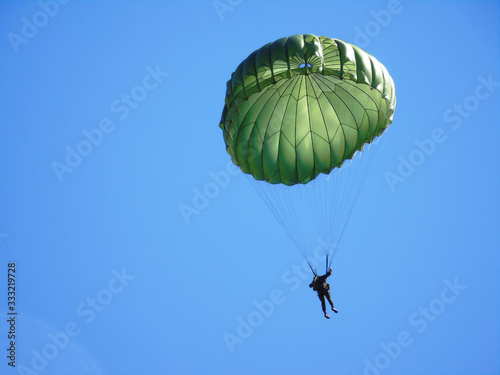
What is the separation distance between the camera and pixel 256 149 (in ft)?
63.3

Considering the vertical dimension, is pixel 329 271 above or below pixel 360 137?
below

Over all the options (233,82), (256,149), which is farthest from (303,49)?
(256,149)

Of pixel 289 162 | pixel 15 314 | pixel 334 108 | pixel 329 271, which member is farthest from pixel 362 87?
pixel 15 314

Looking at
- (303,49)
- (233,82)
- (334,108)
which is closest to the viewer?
(303,49)

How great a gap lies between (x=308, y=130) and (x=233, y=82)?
2.55 m

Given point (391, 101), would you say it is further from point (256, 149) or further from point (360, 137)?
point (256, 149)

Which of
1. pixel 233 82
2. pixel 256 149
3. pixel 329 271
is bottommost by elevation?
pixel 329 271

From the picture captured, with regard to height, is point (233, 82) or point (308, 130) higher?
point (233, 82)

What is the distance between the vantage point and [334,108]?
19266 mm

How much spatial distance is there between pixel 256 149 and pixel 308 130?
4.75 ft

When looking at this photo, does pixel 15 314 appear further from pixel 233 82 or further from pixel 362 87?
pixel 362 87

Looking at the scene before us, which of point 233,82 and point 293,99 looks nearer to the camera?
point 233,82

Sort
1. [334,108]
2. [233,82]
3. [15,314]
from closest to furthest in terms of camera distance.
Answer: [233,82], [334,108], [15,314]

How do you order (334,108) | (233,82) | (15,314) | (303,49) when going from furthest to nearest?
(15,314) → (334,108) → (233,82) → (303,49)
